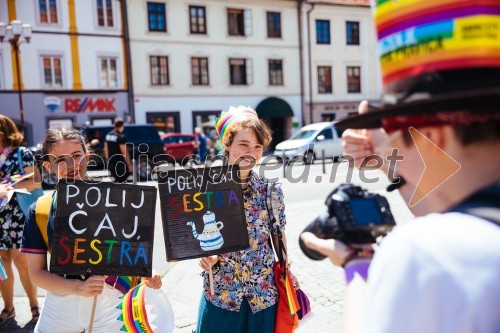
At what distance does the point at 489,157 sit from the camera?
98cm

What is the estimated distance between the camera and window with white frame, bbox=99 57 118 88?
23953mm

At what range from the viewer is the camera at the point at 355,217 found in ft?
3.77

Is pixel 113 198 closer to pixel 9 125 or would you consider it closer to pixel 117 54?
pixel 9 125

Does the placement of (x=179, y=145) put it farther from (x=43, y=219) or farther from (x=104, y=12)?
(x=43, y=219)

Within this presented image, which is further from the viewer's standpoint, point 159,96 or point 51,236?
point 159,96

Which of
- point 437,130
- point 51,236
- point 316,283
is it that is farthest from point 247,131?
point 316,283

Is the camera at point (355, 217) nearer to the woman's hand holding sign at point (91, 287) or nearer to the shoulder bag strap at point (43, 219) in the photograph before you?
the woman's hand holding sign at point (91, 287)

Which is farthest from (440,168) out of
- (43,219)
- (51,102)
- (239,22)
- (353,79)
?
(353,79)

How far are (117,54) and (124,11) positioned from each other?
2327 millimetres

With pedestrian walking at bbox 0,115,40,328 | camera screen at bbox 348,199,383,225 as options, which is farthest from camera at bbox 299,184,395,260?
pedestrian walking at bbox 0,115,40,328

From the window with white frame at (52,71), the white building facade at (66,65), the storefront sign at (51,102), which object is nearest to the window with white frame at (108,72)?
the white building facade at (66,65)

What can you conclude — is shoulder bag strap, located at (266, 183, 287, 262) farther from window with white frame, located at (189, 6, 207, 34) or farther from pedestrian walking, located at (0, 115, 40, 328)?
window with white frame, located at (189, 6, 207, 34)

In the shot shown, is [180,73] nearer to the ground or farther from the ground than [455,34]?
farther from the ground

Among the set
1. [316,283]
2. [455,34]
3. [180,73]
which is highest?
[180,73]
